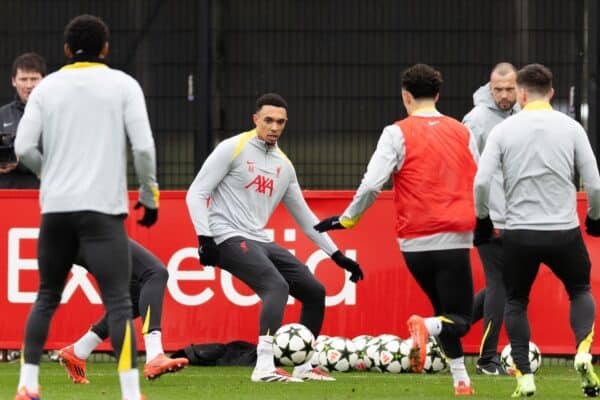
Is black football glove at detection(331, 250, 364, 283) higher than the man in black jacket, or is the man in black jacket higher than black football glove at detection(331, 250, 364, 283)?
the man in black jacket

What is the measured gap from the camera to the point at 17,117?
11922mm

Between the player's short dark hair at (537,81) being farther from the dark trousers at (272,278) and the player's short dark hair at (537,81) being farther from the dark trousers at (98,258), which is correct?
the dark trousers at (98,258)

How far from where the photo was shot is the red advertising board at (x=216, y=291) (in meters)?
12.2

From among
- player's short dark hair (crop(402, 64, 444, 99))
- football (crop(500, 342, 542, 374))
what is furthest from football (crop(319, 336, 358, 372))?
player's short dark hair (crop(402, 64, 444, 99))

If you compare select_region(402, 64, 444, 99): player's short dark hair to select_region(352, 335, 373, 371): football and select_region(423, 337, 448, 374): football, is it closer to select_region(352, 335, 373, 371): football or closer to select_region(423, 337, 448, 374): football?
select_region(423, 337, 448, 374): football

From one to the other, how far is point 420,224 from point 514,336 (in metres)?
0.82

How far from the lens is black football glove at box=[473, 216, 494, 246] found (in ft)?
30.6

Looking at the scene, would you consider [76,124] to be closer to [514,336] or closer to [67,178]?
[67,178]

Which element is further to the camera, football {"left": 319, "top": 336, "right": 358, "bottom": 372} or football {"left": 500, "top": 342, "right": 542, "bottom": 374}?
football {"left": 319, "top": 336, "right": 358, "bottom": 372}

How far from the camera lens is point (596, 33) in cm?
1350

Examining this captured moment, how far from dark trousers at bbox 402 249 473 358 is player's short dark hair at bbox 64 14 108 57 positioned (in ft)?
7.41

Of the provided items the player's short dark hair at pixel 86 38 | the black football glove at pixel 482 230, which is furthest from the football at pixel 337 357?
the player's short dark hair at pixel 86 38

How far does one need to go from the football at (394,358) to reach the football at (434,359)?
136 millimetres

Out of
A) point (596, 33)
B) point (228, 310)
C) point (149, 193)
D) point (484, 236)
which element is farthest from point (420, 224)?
point (596, 33)
